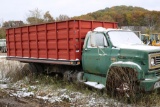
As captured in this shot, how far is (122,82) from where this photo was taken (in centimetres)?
780

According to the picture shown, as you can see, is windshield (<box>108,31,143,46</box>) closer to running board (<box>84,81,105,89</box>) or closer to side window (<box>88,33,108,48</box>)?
side window (<box>88,33,108,48</box>)

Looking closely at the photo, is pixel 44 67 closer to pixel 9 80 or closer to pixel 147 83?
pixel 9 80

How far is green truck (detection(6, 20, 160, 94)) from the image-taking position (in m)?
7.55

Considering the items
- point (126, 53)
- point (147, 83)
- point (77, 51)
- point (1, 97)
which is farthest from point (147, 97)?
point (1, 97)

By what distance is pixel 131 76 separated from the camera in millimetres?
7547

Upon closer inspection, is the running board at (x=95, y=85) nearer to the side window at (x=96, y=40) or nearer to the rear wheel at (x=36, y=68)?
the side window at (x=96, y=40)

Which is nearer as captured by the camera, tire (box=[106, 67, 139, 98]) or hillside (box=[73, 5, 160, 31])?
tire (box=[106, 67, 139, 98])

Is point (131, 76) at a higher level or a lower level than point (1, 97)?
higher

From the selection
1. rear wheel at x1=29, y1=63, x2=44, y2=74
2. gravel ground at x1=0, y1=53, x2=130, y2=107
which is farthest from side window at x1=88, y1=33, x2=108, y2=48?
rear wheel at x1=29, y1=63, x2=44, y2=74

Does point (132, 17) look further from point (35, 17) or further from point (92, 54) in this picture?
point (92, 54)

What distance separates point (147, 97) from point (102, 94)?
1.49m

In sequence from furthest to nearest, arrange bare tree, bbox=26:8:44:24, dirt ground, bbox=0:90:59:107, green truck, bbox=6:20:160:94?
bare tree, bbox=26:8:44:24 < green truck, bbox=6:20:160:94 < dirt ground, bbox=0:90:59:107

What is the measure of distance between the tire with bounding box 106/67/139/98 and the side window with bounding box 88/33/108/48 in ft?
3.92

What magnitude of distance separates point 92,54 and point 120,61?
56.2 inches
